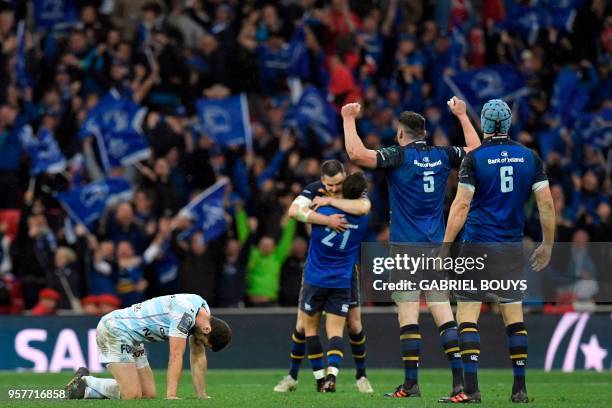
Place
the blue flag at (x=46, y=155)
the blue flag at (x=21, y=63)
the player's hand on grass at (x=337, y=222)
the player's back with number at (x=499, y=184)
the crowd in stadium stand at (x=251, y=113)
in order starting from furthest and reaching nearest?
the blue flag at (x=21, y=63)
the blue flag at (x=46, y=155)
the crowd in stadium stand at (x=251, y=113)
the player's hand on grass at (x=337, y=222)
the player's back with number at (x=499, y=184)

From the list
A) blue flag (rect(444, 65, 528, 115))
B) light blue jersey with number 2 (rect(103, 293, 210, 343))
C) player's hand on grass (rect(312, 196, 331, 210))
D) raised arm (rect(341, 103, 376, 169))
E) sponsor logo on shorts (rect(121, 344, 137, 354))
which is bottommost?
sponsor logo on shorts (rect(121, 344, 137, 354))

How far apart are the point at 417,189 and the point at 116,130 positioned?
1003cm

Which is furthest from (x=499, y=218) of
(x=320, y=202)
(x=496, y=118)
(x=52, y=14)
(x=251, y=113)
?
(x=52, y=14)

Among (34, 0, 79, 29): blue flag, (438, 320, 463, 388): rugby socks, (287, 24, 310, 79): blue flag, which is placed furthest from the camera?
(34, 0, 79, 29): blue flag

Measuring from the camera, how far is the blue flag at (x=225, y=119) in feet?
76.0

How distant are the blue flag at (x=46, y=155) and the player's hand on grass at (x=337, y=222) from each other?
28.6 ft

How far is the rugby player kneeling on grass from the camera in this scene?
42.1ft

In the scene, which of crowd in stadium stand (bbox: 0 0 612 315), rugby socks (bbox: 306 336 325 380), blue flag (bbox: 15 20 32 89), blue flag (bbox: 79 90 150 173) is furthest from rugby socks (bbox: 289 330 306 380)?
blue flag (bbox: 15 20 32 89)

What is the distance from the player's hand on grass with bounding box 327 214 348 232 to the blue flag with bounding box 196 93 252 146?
8.28m

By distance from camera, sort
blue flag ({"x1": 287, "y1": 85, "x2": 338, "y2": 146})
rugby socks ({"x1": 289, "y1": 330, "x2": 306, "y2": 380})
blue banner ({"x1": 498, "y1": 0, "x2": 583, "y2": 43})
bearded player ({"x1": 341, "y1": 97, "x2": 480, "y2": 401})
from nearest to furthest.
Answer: bearded player ({"x1": 341, "y1": 97, "x2": 480, "y2": 401}) < rugby socks ({"x1": 289, "y1": 330, "x2": 306, "y2": 380}) < blue flag ({"x1": 287, "y1": 85, "x2": 338, "y2": 146}) < blue banner ({"x1": 498, "y1": 0, "x2": 583, "y2": 43})

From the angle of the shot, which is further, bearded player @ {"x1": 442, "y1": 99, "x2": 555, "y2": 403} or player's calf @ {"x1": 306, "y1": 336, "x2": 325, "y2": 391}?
player's calf @ {"x1": 306, "y1": 336, "x2": 325, "y2": 391}

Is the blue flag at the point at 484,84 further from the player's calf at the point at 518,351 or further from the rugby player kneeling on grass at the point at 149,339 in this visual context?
the player's calf at the point at 518,351

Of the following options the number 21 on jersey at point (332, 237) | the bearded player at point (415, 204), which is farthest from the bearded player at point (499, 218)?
the number 21 on jersey at point (332, 237)

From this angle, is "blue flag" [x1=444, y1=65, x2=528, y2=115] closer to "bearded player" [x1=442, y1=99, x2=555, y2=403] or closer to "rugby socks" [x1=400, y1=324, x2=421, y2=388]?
"rugby socks" [x1=400, y1=324, x2=421, y2=388]
